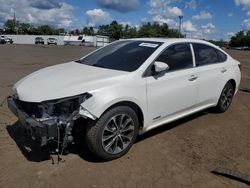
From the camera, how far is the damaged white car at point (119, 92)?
4.05 m

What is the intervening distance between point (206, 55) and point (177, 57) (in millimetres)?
1041

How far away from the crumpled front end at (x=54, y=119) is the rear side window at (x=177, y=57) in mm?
1680

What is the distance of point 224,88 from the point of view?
671 cm

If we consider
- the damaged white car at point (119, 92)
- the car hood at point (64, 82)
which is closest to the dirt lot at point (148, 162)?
the damaged white car at point (119, 92)

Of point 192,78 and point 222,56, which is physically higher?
point 222,56

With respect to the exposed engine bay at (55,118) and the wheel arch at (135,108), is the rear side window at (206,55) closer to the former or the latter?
the wheel arch at (135,108)

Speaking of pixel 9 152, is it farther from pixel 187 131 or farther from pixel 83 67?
pixel 187 131

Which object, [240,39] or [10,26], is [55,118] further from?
[10,26]

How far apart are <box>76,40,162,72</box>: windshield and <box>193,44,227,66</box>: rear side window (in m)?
0.98

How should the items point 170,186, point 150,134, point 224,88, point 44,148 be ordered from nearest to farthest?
point 170,186, point 44,148, point 150,134, point 224,88

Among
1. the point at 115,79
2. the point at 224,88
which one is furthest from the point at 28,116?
the point at 224,88

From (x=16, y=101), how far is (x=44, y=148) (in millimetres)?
814

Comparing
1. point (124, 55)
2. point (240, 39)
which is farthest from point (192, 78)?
point (240, 39)

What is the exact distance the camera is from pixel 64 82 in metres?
4.33
